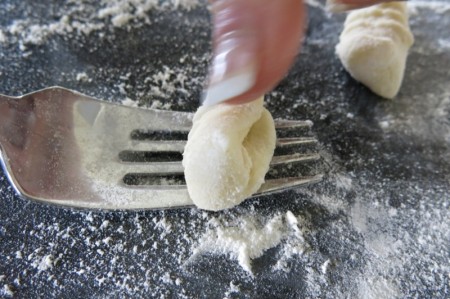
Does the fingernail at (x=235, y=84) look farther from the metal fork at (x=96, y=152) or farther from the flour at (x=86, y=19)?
the flour at (x=86, y=19)

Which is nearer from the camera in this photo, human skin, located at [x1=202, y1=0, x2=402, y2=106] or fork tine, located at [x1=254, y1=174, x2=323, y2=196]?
human skin, located at [x1=202, y1=0, x2=402, y2=106]

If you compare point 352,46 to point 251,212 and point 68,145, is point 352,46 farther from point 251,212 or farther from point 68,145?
point 68,145

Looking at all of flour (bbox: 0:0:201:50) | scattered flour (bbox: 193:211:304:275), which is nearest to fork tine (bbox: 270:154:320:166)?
scattered flour (bbox: 193:211:304:275)

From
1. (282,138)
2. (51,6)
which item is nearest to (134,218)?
(282,138)

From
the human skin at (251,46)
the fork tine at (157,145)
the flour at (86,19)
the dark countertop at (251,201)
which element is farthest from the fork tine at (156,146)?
the flour at (86,19)

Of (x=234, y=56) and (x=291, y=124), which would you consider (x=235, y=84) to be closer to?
(x=234, y=56)

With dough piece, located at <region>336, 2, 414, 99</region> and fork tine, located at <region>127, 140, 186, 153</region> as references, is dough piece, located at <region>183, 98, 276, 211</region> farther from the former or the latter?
dough piece, located at <region>336, 2, 414, 99</region>

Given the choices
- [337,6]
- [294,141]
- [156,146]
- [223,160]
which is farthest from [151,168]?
[337,6]

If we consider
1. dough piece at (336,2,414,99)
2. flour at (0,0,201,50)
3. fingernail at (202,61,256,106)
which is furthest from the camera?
flour at (0,0,201,50)
